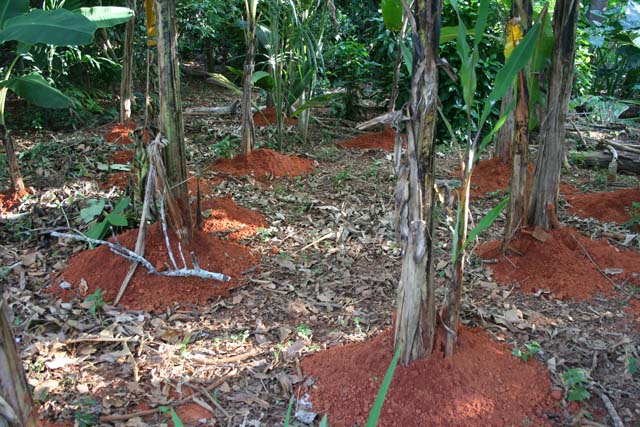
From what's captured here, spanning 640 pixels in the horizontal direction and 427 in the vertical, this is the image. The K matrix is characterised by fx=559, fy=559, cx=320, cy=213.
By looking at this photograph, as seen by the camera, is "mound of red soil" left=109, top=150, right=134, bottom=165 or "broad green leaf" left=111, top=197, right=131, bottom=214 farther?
"mound of red soil" left=109, top=150, right=134, bottom=165

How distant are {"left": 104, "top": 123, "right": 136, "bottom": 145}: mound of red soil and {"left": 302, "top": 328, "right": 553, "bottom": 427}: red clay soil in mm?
5013

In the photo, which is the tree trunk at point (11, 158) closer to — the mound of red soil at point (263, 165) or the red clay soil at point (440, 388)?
the mound of red soil at point (263, 165)

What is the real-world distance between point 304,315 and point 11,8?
3.53 meters

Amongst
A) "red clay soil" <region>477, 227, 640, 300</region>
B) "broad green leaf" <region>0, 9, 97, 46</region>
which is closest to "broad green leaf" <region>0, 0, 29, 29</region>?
"broad green leaf" <region>0, 9, 97, 46</region>

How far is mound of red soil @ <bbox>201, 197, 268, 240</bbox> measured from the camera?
15.2 ft

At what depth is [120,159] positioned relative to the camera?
6.30 meters

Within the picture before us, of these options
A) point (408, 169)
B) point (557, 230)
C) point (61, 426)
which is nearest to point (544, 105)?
point (557, 230)

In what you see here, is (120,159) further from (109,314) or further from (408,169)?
(408,169)

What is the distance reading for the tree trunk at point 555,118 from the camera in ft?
11.7

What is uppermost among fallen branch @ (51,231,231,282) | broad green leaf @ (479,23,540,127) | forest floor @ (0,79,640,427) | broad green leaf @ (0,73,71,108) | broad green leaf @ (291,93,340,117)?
broad green leaf @ (479,23,540,127)

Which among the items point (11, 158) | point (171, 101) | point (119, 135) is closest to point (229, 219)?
point (171, 101)

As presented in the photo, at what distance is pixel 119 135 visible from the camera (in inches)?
276

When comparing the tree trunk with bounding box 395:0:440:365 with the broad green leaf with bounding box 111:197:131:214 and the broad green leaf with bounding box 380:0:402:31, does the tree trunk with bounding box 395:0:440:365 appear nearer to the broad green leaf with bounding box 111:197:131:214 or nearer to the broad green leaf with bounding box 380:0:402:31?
the broad green leaf with bounding box 111:197:131:214

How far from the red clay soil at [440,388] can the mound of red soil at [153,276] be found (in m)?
1.28
